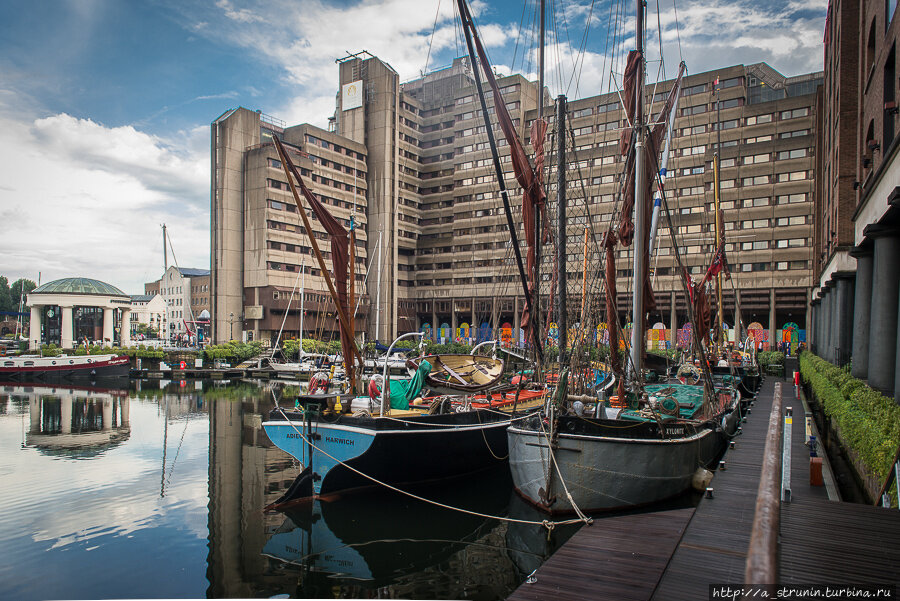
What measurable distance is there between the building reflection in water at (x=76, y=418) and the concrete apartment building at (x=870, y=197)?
28.2 m

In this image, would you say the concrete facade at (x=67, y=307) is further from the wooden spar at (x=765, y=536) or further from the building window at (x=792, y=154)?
the building window at (x=792, y=154)

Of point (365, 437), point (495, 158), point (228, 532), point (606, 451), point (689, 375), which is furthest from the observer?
point (689, 375)

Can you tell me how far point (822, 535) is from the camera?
25.8ft

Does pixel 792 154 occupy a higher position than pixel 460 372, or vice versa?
pixel 792 154

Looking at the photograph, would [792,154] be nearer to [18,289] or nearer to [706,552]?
[706,552]

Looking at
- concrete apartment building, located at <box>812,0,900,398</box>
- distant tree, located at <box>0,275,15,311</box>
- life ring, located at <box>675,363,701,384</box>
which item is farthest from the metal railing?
distant tree, located at <box>0,275,15,311</box>

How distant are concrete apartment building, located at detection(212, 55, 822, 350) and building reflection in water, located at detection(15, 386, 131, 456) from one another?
31497mm

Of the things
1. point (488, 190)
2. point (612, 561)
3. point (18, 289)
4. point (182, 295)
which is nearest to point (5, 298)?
point (18, 289)

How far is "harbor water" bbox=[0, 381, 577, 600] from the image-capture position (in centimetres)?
1095

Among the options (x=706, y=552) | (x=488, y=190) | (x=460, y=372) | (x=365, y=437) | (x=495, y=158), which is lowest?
(x=365, y=437)

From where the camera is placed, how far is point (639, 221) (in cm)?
1791

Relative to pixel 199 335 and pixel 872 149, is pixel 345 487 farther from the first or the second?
pixel 199 335

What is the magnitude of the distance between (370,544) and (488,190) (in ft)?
253

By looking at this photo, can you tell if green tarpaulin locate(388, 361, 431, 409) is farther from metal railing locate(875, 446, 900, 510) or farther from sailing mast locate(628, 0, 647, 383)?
metal railing locate(875, 446, 900, 510)
